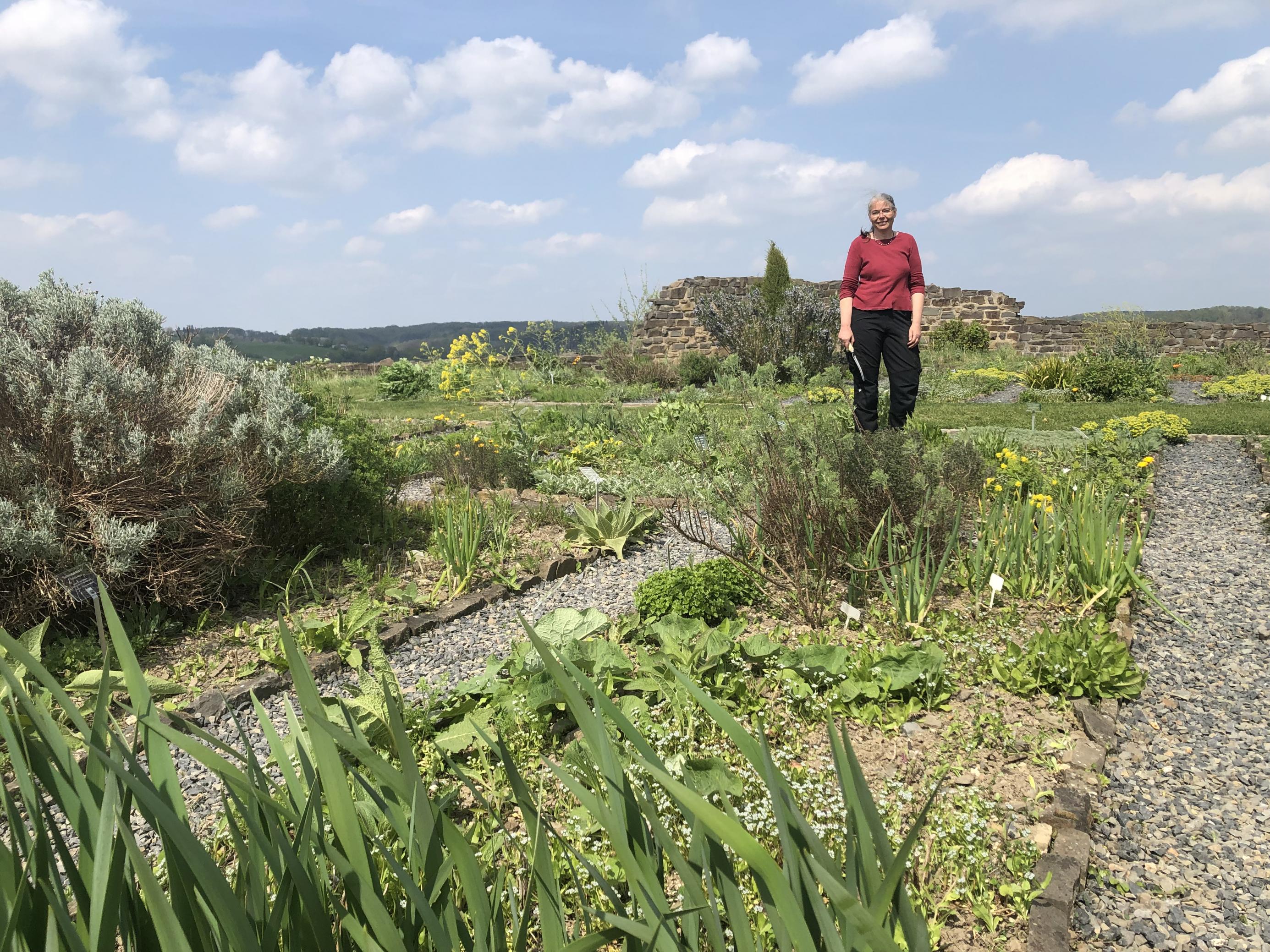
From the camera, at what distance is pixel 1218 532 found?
4703 millimetres

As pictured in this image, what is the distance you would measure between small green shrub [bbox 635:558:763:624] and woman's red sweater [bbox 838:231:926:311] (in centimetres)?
281

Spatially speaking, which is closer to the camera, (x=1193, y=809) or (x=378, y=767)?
(x=378, y=767)

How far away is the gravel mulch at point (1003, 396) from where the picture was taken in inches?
452

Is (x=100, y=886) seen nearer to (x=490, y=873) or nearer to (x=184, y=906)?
(x=184, y=906)

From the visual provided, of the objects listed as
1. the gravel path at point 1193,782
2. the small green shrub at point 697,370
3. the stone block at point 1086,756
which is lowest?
the gravel path at point 1193,782

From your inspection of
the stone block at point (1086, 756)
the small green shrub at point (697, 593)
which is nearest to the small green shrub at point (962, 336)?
the small green shrub at point (697, 593)

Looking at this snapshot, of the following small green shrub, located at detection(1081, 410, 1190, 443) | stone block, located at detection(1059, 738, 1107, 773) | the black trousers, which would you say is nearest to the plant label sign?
stone block, located at detection(1059, 738, 1107, 773)

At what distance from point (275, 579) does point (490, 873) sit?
2.52 m

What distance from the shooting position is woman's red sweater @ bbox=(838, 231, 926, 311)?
542cm

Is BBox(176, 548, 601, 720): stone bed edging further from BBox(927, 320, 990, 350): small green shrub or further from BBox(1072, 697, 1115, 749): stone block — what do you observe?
BBox(927, 320, 990, 350): small green shrub

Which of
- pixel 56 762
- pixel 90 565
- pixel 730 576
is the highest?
pixel 56 762

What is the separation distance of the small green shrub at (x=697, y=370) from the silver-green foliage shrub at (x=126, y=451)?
37.9 feet

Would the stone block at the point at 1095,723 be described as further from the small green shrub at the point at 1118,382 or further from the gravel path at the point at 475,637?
the small green shrub at the point at 1118,382

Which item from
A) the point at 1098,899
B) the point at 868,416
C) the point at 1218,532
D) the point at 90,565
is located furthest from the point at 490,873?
the point at 1218,532
